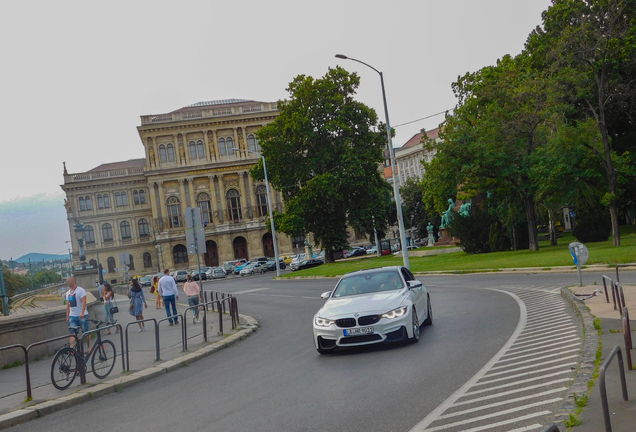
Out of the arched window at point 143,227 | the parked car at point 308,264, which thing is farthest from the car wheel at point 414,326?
the arched window at point 143,227

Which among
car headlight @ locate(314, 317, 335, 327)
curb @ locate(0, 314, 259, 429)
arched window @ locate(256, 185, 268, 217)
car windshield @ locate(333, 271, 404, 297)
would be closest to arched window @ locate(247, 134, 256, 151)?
arched window @ locate(256, 185, 268, 217)

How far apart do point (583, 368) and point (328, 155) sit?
165 feet

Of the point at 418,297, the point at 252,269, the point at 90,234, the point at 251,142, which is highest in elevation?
the point at 251,142

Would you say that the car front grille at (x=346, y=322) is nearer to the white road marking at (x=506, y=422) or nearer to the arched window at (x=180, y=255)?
the white road marking at (x=506, y=422)

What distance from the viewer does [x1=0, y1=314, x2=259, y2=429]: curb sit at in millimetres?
9328

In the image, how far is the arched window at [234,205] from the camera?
330 feet

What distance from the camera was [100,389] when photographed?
10898 millimetres

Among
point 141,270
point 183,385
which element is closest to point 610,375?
point 183,385

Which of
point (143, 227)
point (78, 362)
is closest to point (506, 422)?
point (78, 362)

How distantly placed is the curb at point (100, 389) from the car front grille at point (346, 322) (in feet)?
11.5

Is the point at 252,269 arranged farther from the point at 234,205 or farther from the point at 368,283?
the point at 368,283

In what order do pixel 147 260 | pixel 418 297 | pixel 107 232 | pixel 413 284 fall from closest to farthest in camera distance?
pixel 413 284, pixel 418 297, pixel 107 232, pixel 147 260

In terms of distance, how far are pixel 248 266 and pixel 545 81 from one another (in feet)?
147

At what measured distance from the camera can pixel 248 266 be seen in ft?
245
